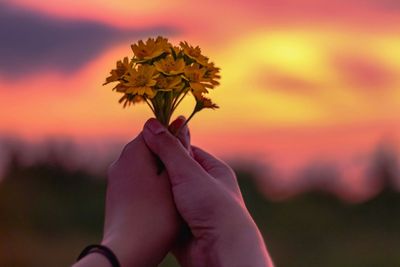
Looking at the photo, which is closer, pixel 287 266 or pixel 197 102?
pixel 197 102

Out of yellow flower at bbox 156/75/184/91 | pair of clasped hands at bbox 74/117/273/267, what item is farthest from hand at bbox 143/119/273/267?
yellow flower at bbox 156/75/184/91

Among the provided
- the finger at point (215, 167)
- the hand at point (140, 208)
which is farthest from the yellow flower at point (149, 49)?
the finger at point (215, 167)

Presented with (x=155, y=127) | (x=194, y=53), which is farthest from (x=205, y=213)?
(x=194, y=53)

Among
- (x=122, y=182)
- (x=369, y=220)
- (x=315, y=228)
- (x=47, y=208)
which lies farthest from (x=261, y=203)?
(x=122, y=182)

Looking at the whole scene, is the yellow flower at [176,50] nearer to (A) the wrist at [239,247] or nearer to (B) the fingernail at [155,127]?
(B) the fingernail at [155,127]

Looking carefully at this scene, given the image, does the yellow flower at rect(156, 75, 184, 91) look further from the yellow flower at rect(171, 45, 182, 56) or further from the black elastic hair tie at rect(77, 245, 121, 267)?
the black elastic hair tie at rect(77, 245, 121, 267)

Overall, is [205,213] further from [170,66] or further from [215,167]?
[170,66]

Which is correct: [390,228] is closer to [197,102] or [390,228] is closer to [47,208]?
[47,208]
